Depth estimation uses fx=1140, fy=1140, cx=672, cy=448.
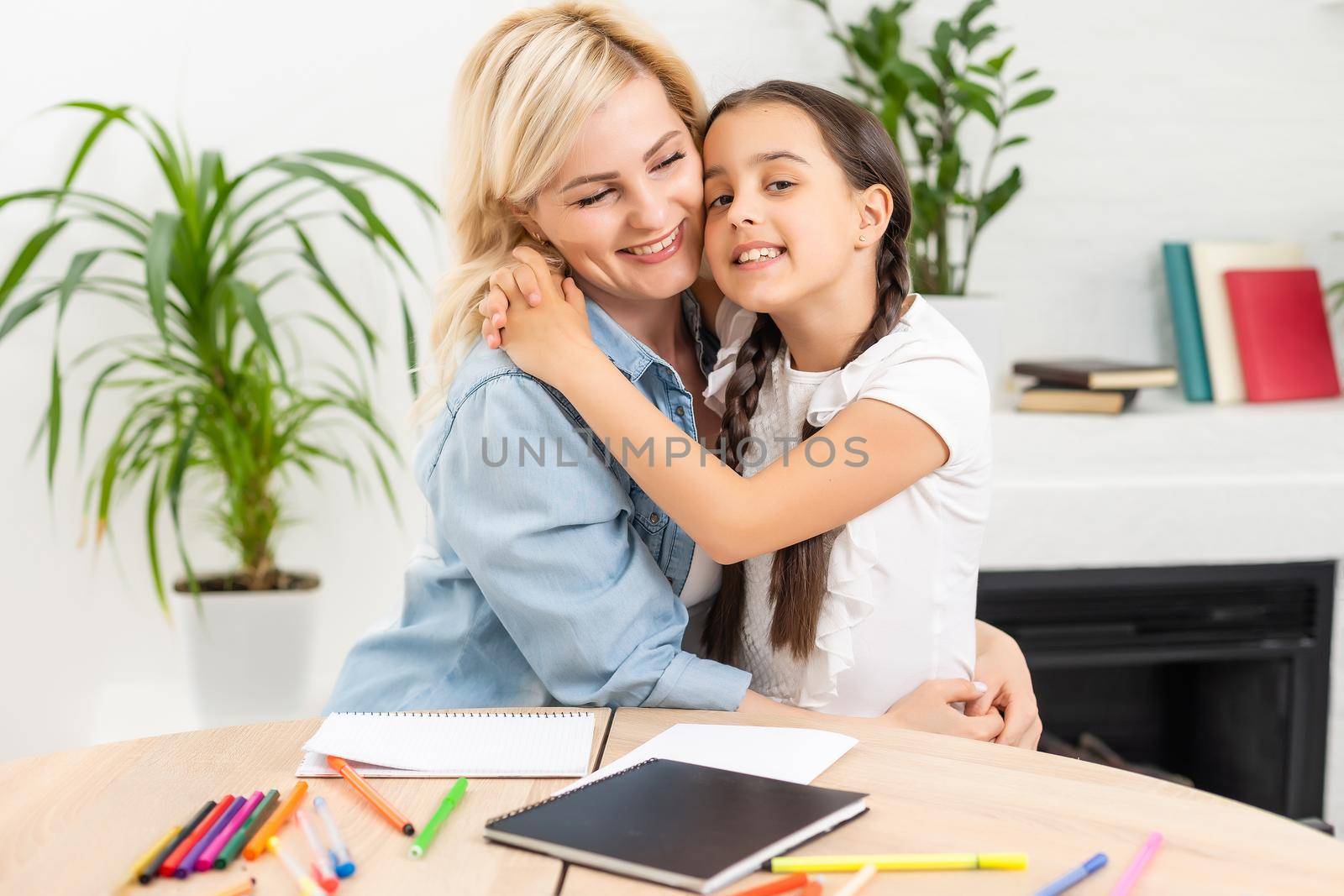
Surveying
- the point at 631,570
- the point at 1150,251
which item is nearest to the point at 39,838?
the point at 631,570

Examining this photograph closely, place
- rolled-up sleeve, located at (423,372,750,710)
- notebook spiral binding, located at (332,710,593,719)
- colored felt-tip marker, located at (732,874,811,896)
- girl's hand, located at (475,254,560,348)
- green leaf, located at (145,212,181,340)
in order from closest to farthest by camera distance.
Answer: colored felt-tip marker, located at (732,874,811,896), notebook spiral binding, located at (332,710,593,719), rolled-up sleeve, located at (423,372,750,710), girl's hand, located at (475,254,560,348), green leaf, located at (145,212,181,340)

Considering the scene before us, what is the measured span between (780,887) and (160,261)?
5.55 feet

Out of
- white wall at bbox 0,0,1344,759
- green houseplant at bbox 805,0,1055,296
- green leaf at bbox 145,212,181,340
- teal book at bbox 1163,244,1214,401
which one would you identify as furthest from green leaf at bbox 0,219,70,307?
teal book at bbox 1163,244,1214,401

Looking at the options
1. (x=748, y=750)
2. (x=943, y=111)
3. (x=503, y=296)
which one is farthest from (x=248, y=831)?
(x=943, y=111)

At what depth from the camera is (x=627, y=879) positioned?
704 mm

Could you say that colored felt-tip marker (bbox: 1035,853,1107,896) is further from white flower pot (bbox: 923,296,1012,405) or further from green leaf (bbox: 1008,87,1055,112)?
green leaf (bbox: 1008,87,1055,112)

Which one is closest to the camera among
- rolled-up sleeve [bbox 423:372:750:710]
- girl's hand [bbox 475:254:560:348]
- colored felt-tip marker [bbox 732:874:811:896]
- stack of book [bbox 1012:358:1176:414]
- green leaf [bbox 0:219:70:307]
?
colored felt-tip marker [bbox 732:874:811:896]

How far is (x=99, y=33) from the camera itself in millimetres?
2295

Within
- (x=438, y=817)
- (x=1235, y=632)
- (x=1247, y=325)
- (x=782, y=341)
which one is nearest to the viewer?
(x=438, y=817)

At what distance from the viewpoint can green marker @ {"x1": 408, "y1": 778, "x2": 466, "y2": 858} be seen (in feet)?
2.44

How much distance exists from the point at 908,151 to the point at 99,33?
5.46ft

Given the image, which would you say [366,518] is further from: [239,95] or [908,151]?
[908,151]

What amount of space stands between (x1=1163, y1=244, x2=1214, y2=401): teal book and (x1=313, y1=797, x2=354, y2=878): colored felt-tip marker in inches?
82.9

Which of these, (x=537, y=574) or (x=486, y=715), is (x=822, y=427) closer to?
(x=537, y=574)
